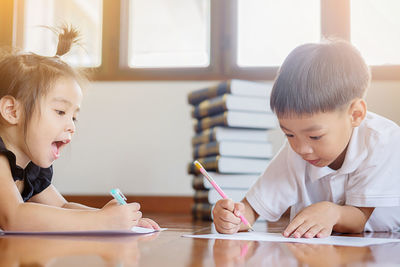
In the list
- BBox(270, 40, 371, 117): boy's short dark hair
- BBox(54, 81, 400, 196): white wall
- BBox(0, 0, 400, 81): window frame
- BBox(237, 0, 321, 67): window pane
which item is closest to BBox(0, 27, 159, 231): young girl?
BBox(270, 40, 371, 117): boy's short dark hair

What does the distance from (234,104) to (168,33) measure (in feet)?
3.40

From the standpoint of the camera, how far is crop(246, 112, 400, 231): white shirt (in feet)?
3.53

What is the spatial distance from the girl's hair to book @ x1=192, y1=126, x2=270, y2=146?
2.59ft

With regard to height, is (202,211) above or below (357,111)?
below

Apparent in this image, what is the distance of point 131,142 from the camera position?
8.18ft

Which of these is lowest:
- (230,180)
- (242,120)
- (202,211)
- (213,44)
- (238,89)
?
(202,211)

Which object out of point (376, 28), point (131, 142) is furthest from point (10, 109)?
point (376, 28)

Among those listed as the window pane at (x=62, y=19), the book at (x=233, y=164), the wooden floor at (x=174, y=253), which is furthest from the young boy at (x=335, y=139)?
the window pane at (x=62, y=19)

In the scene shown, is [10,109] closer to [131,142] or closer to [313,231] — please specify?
[313,231]

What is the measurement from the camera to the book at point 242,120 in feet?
5.84

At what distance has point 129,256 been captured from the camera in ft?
2.09

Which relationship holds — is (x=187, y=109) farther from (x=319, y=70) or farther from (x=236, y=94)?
(x=319, y=70)

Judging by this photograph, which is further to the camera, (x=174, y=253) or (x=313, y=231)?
(x=313, y=231)

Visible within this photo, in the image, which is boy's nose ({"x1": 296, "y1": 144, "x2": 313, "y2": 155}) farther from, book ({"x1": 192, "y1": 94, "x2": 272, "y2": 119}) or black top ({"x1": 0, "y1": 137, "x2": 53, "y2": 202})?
book ({"x1": 192, "y1": 94, "x2": 272, "y2": 119})
